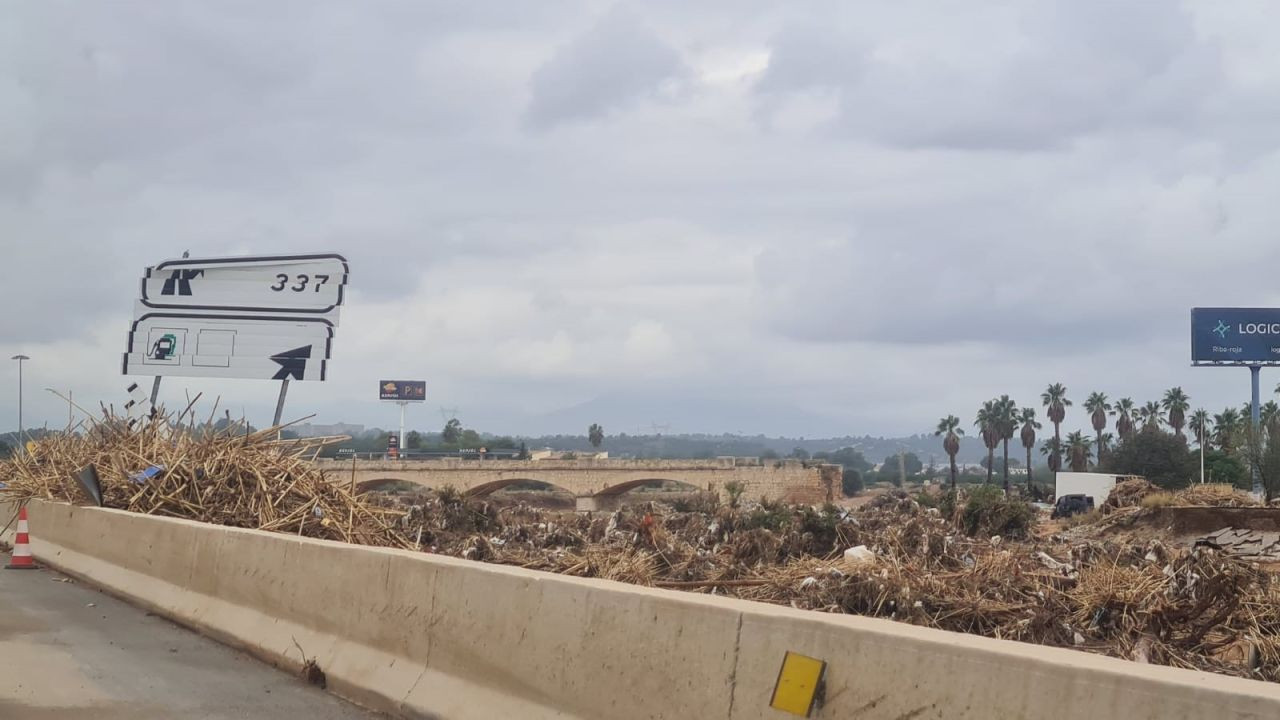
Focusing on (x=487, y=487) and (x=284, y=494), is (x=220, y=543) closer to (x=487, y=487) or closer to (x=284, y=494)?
(x=284, y=494)

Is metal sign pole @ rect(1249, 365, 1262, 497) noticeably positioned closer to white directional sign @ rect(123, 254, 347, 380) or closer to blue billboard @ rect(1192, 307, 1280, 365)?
blue billboard @ rect(1192, 307, 1280, 365)

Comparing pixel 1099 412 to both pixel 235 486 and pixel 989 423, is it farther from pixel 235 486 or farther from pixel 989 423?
pixel 235 486

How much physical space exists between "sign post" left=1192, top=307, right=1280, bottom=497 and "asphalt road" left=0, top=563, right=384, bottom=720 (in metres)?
64.2

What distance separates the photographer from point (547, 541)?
2323 centimetres

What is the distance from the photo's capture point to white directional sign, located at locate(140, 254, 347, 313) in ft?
85.5

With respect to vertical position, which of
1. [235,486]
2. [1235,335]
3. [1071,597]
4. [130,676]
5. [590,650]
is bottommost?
[130,676]

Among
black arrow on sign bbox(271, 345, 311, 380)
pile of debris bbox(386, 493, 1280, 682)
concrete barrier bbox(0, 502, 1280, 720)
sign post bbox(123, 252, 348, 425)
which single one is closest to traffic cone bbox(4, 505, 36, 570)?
concrete barrier bbox(0, 502, 1280, 720)

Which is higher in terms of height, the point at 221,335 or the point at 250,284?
the point at 250,284

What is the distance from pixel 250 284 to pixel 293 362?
6.52ft

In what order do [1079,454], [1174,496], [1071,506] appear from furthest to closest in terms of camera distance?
[1079,454], [1071,506], [1174,496]

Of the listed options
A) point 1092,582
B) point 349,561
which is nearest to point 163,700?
point 349,561

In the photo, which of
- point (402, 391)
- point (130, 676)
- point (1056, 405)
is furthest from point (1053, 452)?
point (130, 676)

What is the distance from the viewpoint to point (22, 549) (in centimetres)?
1623

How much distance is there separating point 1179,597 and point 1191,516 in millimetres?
18992
